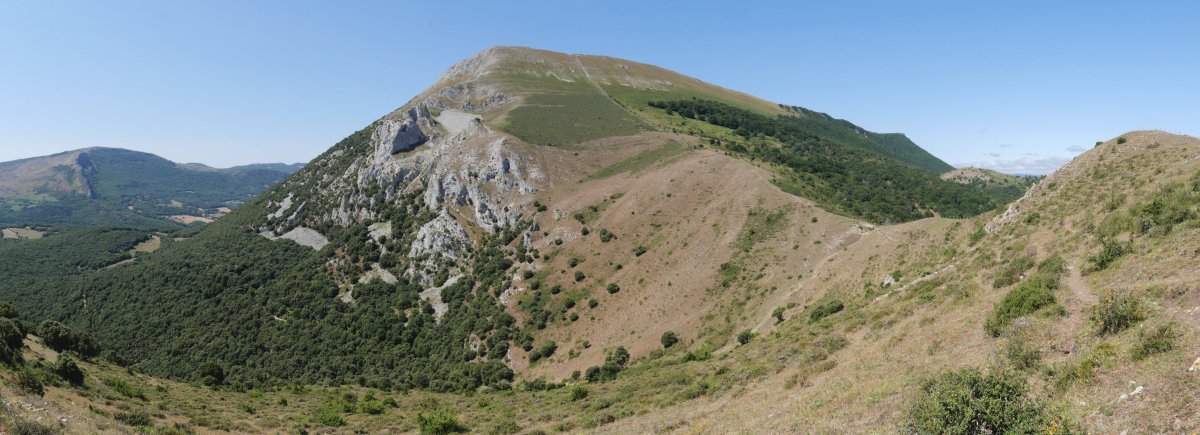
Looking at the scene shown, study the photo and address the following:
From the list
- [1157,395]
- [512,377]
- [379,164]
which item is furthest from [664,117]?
[1157,395]

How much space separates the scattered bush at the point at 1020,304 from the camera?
60.7 ft

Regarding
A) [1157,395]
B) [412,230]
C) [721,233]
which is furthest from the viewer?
[412,230]

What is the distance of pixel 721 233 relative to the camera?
65125 millimetres

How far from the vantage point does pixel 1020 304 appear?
747 inches

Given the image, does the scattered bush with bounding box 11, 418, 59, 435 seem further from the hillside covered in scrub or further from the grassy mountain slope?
the hillside covered in scrub

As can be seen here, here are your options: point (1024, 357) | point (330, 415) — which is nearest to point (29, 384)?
point (330, 415)

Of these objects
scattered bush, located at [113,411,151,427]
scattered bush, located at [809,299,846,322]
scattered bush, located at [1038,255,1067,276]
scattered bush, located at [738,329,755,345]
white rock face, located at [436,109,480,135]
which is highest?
white rock face, located at [436,109,480,135]

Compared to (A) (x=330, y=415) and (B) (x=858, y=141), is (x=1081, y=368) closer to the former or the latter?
(A) (x=330, y=415)

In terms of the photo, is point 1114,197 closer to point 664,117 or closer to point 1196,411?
point 1196,411

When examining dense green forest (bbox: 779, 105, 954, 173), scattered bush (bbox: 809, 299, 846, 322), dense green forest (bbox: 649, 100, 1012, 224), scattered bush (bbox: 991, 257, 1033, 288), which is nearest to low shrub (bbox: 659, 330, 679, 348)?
scattered bush (bbox: 809, 299, 846, 322)

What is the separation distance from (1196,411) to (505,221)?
82.7 m

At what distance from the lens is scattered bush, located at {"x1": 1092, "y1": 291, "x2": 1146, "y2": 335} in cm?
1430

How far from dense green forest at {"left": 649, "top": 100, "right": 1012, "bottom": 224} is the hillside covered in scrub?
110cm

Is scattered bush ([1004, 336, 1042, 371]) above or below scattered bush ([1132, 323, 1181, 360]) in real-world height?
below
